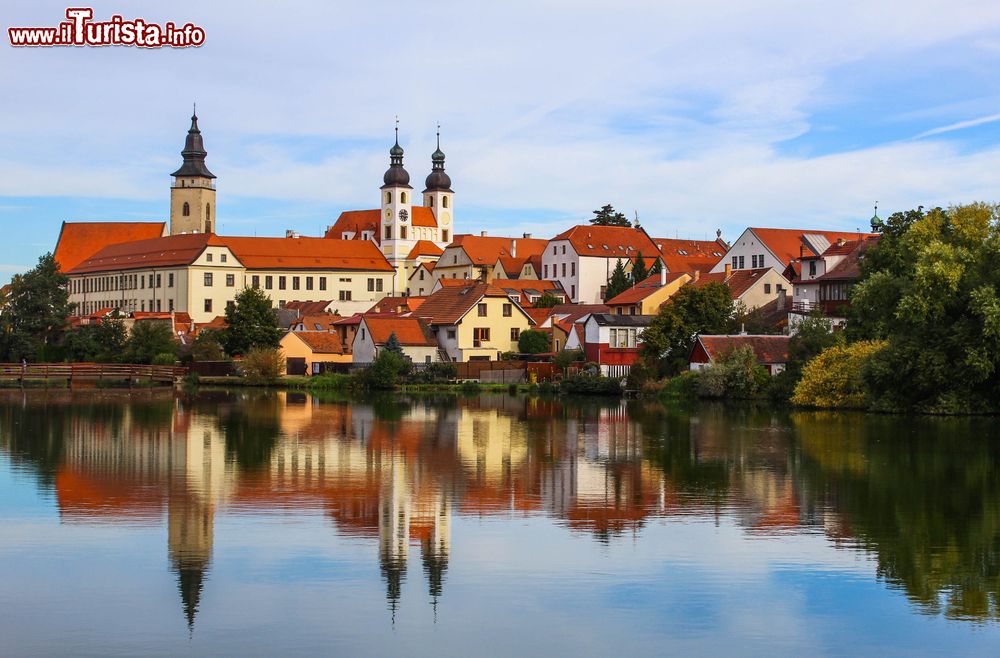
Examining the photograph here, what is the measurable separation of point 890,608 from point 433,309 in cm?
5988

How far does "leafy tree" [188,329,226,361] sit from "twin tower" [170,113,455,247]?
2181 inches

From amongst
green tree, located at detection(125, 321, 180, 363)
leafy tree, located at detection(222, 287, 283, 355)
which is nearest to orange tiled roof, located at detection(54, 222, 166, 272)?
green tree, located at detection(125, 321, 180, 363)

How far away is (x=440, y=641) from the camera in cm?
1191

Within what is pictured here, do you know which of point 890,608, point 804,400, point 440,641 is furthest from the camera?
point 804,400

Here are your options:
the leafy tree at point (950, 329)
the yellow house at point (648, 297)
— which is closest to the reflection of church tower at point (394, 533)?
the leafy tree at point (950, 329)

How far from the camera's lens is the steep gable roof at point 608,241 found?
10512 centimetres

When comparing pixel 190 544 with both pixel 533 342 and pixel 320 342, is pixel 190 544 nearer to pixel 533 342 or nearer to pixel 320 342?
pixel 533 342

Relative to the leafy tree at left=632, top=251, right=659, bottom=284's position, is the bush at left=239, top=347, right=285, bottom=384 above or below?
below

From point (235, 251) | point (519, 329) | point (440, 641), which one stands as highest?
point (235, 251)

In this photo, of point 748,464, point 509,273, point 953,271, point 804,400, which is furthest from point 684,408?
point 509,273

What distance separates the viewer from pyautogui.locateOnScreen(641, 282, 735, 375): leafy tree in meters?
56.7

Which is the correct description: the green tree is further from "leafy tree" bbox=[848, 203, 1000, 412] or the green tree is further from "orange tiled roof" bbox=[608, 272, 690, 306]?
"leafy tree" bbox=[848, 203, 1000, 412]

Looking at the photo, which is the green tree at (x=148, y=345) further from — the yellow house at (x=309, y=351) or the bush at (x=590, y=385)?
the bush at (x=590, y=385)

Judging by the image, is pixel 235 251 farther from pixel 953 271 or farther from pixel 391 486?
pixel 391 486
